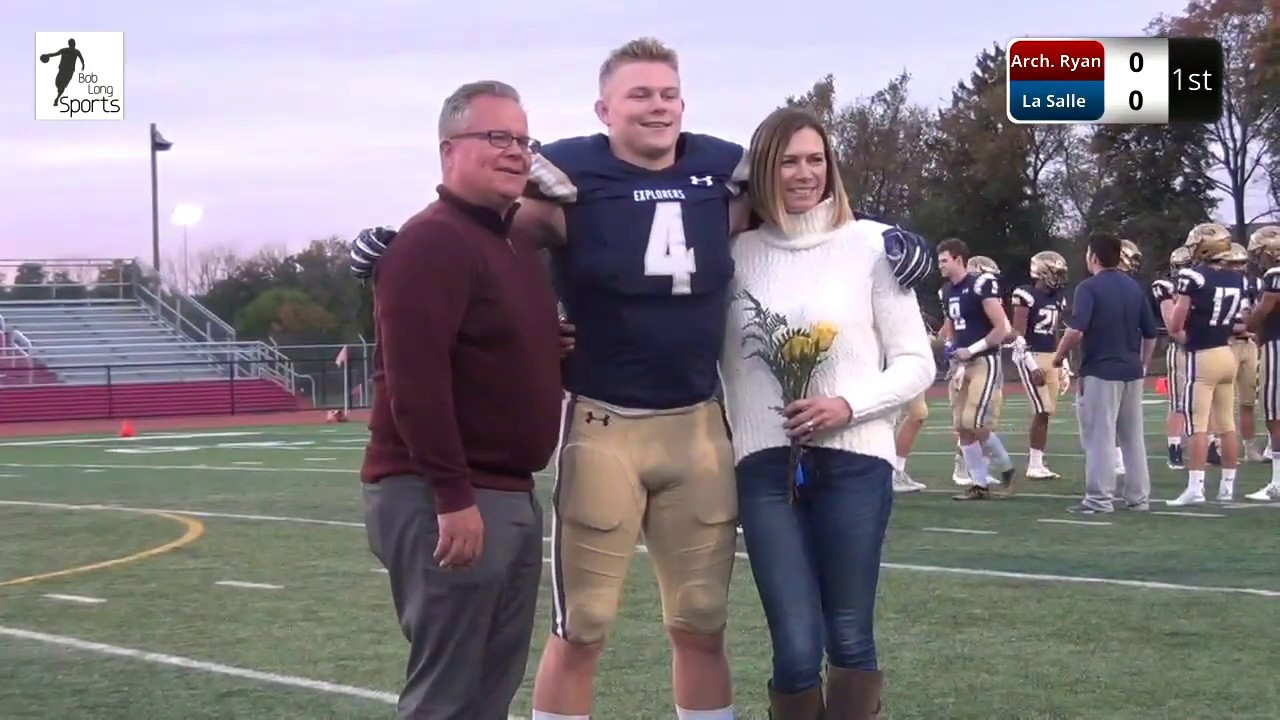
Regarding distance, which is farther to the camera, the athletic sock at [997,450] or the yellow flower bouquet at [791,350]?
the athletic sock at [997,450]

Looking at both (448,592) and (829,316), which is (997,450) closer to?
(829,316)

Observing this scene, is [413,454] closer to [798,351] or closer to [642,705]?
[798,351]

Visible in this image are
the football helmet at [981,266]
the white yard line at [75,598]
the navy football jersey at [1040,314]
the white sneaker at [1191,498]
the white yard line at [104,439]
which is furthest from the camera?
the white yard line at [104,439]

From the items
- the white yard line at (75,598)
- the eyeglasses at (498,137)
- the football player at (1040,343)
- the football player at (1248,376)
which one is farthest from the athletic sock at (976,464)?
the eyeglasses at (498,137)

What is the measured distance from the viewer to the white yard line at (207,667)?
5.89m

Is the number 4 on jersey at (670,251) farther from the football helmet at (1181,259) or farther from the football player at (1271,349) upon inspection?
the football helmet at (1181,259)

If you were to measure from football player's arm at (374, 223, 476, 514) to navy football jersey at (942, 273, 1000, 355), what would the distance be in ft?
30.5


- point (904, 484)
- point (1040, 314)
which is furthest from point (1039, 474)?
point (1040, 314)

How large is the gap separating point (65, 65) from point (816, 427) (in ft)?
103

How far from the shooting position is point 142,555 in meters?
9.99

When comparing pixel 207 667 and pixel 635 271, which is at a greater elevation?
pixel 635 271

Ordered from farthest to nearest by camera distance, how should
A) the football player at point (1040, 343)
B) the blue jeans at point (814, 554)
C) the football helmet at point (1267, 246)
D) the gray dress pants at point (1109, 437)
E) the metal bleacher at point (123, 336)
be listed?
the metal bleacher at point (123, 336) → the football player at point (1040, 343) → the football helmet at point (1267, 246) → the gray dress pants at point (1109, 437) → the blue jeans at point (814, 554)

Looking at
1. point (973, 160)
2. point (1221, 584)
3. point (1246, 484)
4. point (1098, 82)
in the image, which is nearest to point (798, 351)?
point (1221, 584)

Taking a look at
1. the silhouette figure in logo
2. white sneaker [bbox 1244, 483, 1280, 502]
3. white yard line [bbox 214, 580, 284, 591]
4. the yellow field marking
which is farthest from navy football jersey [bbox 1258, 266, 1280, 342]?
the silhouette figure in logo
